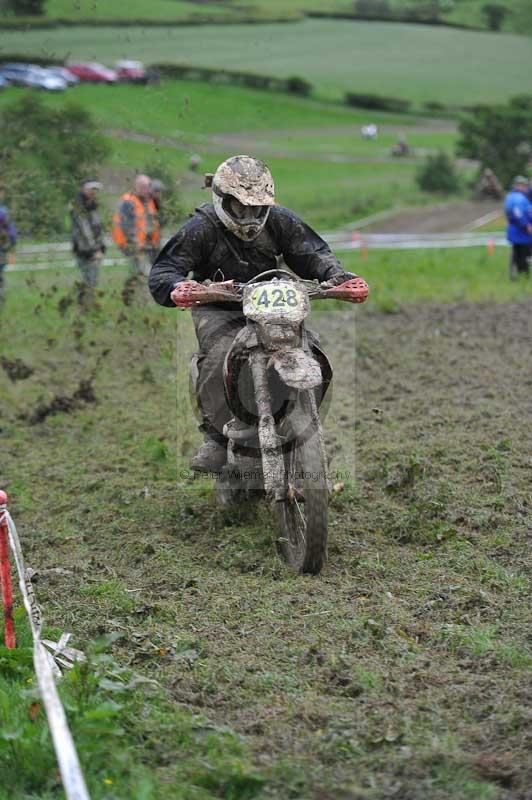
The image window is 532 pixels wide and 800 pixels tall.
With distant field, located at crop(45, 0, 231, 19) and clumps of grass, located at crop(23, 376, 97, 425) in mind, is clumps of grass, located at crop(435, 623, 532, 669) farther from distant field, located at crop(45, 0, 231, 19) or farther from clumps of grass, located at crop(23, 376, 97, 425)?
distant field, located at crop(45, 0, 231, 19)

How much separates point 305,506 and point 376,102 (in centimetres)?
3956

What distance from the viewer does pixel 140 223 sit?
14125mm

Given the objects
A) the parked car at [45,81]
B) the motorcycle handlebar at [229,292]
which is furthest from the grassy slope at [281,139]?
the motorcycle handlebar at [229,292]

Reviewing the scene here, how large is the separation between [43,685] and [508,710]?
6.38 ft

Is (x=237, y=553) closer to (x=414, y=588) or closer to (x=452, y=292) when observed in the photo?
(x=414, y=588)

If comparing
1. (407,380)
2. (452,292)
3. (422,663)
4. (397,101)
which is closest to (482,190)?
(397,101)

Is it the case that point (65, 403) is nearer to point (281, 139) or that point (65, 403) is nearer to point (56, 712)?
point (56, 712)

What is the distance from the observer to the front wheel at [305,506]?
644 cm

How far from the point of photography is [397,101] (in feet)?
147

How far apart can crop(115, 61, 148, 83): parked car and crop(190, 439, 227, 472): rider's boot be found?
7.58 m

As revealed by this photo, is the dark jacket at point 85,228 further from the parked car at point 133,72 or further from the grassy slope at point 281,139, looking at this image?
the parked car at point 133,72

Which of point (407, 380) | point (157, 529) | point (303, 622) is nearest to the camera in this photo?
point (303, 622)

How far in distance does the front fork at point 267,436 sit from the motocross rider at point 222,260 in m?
0.59

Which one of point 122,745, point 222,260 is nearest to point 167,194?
point 222,260
